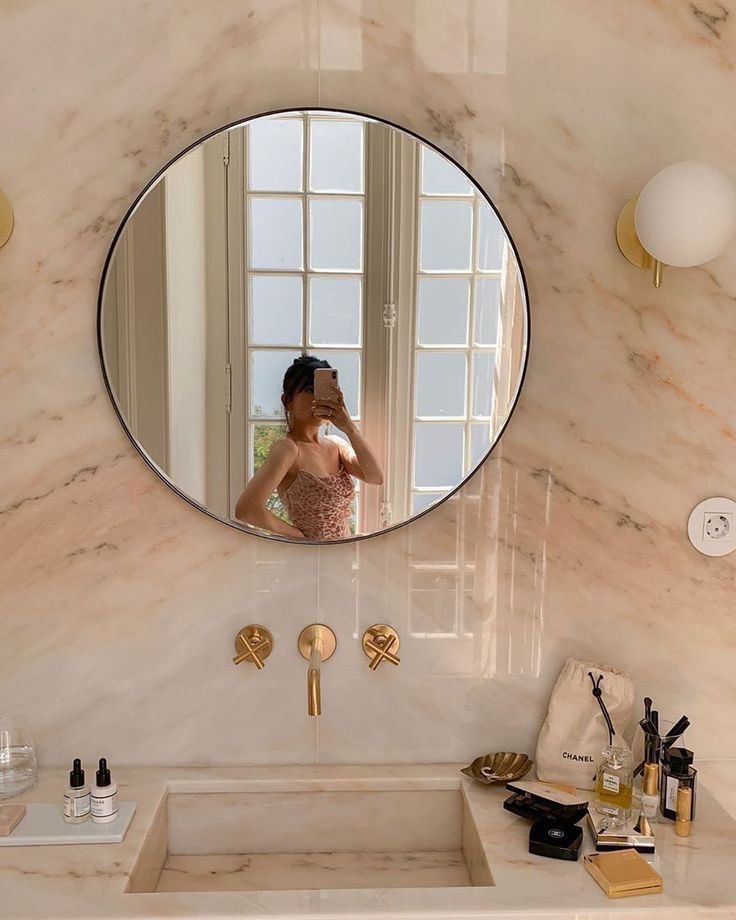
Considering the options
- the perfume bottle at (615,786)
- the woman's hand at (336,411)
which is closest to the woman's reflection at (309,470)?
the woman's hand at (336,411)

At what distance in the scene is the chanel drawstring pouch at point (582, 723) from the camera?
148cm

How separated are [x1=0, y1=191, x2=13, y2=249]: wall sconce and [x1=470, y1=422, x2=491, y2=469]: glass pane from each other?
2.64 feet

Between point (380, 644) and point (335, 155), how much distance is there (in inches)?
31.9

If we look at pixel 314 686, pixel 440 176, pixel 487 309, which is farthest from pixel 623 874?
pixel 440 176

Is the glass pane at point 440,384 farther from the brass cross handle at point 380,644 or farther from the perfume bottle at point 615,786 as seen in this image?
the perfume bottle at point 615,786

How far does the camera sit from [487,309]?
1.47 metres

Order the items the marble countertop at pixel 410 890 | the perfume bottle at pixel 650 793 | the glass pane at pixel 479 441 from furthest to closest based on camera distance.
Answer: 1. the glass pane at pixel 479 441
2. the perfume bottle at pixel 650 793
3. the marble countertop at pixel 410 890

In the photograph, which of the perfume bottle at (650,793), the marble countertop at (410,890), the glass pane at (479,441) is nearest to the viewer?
the marble countertop at (410,890)

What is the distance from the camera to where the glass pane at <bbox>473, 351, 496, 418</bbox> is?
4.86 ft

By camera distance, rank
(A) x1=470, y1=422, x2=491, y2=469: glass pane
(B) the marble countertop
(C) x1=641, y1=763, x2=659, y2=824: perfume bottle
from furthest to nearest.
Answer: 1. (A) x1=470, y1=422, x2=491, y2=469: glass pane
2. (C) x1=641, y1=763, x2=659, y2=824: perfume bottle
3. (B) the marble countertop

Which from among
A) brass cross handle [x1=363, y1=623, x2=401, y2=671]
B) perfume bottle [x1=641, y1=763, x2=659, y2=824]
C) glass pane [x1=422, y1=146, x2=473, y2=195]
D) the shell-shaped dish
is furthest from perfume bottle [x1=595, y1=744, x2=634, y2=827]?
glass pane [x1=422, y1=146, x2=473, y2=195]

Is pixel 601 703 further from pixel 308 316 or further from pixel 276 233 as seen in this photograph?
pixel 276 233

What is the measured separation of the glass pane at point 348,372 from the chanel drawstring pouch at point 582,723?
0.59m

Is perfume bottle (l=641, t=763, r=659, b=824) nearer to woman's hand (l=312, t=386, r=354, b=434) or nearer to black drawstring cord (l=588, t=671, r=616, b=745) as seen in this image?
black drawstring cord (l=588, t=671, r=616, b=745)
